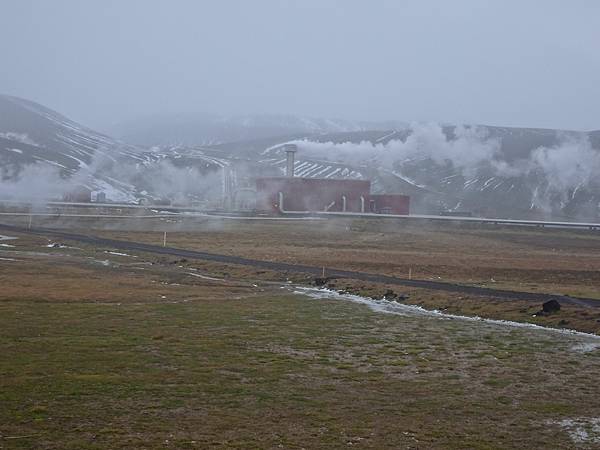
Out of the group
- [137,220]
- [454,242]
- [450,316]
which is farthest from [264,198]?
[450,316]

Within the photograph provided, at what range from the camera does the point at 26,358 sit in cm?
2098

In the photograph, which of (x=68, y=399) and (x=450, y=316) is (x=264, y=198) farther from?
(x=68, y=399)

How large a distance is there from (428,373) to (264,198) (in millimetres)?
121575

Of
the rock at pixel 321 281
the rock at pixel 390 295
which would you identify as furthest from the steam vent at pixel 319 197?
the rock at pixel 390 295

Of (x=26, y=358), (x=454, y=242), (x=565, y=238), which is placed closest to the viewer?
(x=26, y=358)

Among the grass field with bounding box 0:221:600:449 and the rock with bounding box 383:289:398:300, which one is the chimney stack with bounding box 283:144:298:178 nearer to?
the rock with bounding box 383:289:398:300

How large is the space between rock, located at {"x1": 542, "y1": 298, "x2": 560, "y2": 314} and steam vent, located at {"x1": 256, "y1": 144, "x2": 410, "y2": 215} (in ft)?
334

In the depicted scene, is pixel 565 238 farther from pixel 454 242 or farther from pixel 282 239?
pixel 282 239

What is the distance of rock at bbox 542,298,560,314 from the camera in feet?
114

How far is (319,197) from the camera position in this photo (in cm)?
14312

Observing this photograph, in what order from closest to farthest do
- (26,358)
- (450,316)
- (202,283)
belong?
(26,358)
(450,316)
(202,283)

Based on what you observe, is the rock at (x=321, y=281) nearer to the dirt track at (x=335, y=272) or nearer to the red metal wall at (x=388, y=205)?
the dirt track at (x=335, y=272)

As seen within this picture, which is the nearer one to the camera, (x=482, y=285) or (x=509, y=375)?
(x=509, y=375)

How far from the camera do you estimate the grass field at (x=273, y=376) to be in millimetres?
15383
